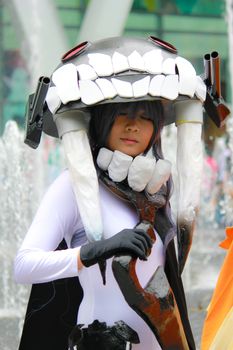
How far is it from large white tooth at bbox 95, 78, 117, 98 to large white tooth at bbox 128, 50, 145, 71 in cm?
9

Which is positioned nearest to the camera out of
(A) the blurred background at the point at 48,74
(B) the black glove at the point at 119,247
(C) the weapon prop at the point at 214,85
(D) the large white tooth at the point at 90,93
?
(B) the black glove at the point at 119,247

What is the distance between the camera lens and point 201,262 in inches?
311

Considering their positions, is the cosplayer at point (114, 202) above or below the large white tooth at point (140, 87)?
below

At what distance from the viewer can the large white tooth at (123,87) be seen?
2.40 m

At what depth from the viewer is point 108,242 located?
2297 millimetres

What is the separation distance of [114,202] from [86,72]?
39cm

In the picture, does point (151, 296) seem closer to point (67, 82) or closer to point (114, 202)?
point (114, 202)

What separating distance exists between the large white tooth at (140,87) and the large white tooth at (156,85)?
0.01 metres

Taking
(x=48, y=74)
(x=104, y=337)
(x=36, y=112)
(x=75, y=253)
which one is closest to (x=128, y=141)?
(x=36, y=112)

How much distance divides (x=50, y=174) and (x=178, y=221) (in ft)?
25.2

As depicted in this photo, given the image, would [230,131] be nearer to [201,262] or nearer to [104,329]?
[201,262]

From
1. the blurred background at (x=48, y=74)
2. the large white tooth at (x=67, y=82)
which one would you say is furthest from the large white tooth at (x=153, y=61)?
the blurred background at (x=48, y=74)

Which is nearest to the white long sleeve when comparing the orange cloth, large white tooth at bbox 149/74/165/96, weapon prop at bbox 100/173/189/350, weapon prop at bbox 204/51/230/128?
weapon prop at bbox 100/173/189/350

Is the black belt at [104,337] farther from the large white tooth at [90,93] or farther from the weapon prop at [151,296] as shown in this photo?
the large white tooth at [90,93]
